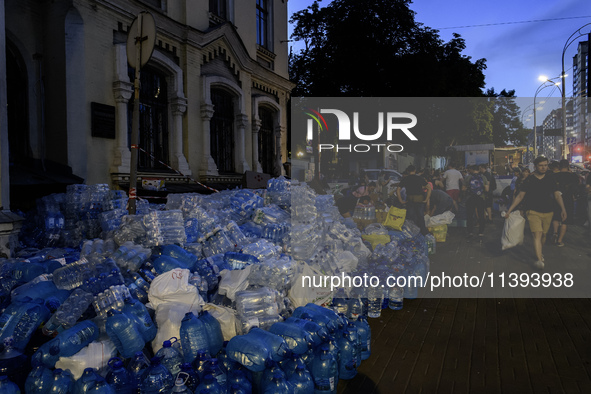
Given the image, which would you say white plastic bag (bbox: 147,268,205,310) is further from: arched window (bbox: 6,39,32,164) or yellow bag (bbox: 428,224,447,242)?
yellow bag (bbox: 428,224,447,242)

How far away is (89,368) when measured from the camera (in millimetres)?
2936

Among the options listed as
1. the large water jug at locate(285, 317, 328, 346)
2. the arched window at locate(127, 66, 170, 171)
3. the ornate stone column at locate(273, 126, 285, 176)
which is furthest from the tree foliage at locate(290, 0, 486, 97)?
the large water jug at locate(285, 317, 328, 346)

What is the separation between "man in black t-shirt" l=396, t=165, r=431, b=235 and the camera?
32.0 feet

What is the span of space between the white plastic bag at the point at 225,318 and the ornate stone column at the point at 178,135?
7552 millimetres

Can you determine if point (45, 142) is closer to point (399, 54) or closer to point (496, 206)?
point (496, 206)

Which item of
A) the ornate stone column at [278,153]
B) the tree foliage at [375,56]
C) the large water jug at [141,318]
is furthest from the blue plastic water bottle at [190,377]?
the tree foliage at [375,56]

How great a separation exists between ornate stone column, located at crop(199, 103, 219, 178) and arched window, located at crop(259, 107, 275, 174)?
14.5 feet

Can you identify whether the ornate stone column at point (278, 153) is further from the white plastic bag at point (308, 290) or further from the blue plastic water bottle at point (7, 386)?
the blue plastic water bottle at point (7, 386)

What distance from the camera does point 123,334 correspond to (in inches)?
129

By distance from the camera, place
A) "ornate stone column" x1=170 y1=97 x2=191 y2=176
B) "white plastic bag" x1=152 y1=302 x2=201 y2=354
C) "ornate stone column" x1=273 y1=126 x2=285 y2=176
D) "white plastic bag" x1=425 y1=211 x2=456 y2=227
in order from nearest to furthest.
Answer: "white plastic bag" x1=152 y1=302 x2=201 y2=354 < "white plastic bag" x1=425 y1=211 x2=456 y2=227 < "ornate stone column" x1=170 y1=97 x2=191 y2=176 < "ornate stone column" x1=273 y1=126 x2=285 y2=176

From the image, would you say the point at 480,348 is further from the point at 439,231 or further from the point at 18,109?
the point at 18,109

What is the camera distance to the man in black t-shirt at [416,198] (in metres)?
9.75

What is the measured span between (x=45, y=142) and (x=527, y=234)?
10627 mm

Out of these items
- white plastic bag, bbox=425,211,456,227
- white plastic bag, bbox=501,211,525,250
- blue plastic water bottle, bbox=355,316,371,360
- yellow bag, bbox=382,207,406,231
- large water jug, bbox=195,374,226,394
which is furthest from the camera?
white plastic bag, bbox=425,211,456,227
